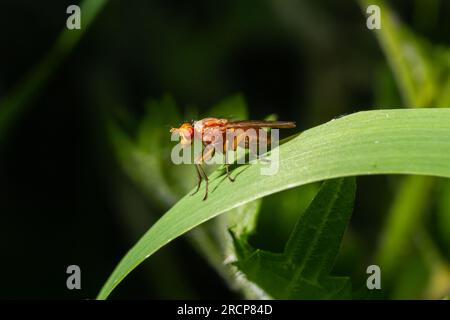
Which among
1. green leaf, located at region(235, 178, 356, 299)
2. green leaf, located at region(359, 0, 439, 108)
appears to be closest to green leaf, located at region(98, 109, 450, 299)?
green leaf, located at region(235, 178, 356, 299)

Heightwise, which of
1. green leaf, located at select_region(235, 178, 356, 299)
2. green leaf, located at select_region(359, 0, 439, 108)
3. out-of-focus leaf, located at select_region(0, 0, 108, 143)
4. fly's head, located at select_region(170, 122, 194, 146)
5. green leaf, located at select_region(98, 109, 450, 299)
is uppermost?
out-of-focus leaf, located at select_region(0, 0, 108, 143)

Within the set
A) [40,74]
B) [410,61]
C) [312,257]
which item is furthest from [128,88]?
[312,257]

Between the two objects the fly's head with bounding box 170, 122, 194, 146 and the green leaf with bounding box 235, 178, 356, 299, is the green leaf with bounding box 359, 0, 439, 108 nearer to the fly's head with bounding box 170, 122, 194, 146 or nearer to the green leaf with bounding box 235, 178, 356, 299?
the fly's head with bounding box 170, 122, 194, 146

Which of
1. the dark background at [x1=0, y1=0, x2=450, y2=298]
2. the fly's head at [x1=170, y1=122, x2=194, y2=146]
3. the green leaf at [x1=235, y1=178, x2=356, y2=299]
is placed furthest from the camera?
the dark background at [x1=0, y1=0, x2=450, y2=298]

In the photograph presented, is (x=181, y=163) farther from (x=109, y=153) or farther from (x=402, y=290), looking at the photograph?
(x=109, y=153)

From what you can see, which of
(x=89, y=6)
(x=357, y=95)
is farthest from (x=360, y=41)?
(x=89, y=6)

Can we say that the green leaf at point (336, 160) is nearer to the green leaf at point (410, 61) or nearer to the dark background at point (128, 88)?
the green leaf at point (410, 61)

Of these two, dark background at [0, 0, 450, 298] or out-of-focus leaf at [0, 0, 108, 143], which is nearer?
out-of-focus leaf at [0, 0, 108, 143]
